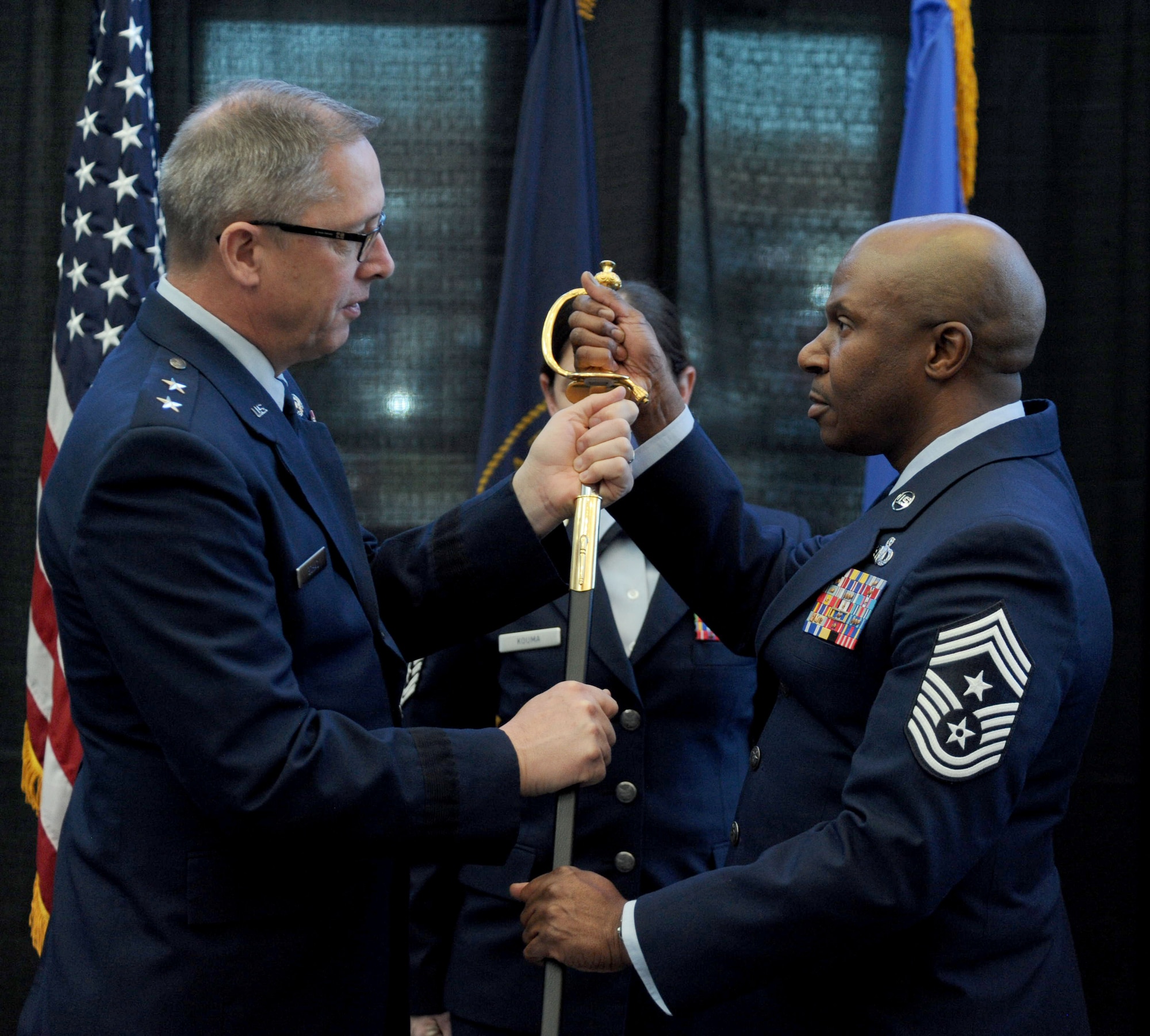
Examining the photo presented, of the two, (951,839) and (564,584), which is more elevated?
(564,584)

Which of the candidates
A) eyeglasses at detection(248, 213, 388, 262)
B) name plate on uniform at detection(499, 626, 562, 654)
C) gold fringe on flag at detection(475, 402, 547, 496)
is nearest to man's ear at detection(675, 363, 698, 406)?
name plate on uniform at detection(499, 626, 562, 654)

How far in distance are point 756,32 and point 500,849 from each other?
238 cm

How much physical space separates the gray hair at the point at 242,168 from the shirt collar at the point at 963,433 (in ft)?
2.63

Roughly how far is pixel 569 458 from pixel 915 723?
656 millimetres

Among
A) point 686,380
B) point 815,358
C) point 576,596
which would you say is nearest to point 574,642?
point 576,596

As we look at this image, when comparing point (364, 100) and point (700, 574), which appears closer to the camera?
point (700, 574)

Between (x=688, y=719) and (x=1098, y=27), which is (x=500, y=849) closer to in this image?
(x=688, y=719)

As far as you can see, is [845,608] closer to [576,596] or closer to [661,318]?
[576,596]

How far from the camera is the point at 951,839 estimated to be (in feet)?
3.97

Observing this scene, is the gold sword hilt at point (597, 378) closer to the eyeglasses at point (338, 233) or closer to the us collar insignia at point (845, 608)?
the eyeglasses at point (338, 233)

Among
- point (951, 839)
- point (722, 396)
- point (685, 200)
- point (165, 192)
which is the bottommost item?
point (951, 839)

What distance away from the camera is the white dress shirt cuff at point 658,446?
179 cm

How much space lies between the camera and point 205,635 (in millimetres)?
1162

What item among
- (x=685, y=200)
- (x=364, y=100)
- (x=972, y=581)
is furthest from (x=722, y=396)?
(x=972, y=581)
